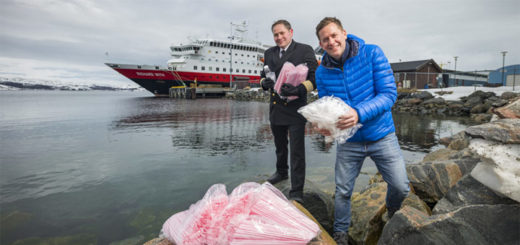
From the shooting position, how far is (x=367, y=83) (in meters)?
2.00

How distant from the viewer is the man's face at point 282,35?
8.84ft

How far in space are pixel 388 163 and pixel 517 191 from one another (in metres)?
0.84

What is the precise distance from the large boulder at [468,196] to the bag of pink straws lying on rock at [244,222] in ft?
3.07

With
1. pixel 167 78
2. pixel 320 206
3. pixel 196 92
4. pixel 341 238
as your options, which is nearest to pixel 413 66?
pixel 196 92

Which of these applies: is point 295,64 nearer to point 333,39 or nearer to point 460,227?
point 333,39

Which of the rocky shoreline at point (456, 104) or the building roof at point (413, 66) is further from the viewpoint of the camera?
the building roof at point (413, 66)

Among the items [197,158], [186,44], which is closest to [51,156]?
[197,158]

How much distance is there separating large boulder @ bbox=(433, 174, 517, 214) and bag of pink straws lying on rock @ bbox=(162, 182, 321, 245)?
94 centimetres

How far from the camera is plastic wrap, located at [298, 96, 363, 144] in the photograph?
1718 mm

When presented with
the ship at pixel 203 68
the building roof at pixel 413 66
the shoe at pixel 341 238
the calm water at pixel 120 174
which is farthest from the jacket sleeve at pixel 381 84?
the ship at pixel 203 68

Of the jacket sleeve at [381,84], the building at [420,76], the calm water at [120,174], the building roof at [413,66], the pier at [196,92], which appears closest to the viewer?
the jacket sleeve at [381,84]

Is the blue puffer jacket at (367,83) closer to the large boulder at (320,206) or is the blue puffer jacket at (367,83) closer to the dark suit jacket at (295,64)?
the dark suit jacket at (295,64)

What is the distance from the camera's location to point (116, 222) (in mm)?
3396

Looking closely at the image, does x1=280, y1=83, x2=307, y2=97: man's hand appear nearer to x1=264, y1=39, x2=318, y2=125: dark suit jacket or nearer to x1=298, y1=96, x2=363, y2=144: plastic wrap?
x1=264, y1=39, x2=318, y2=125: dark suit jacket
